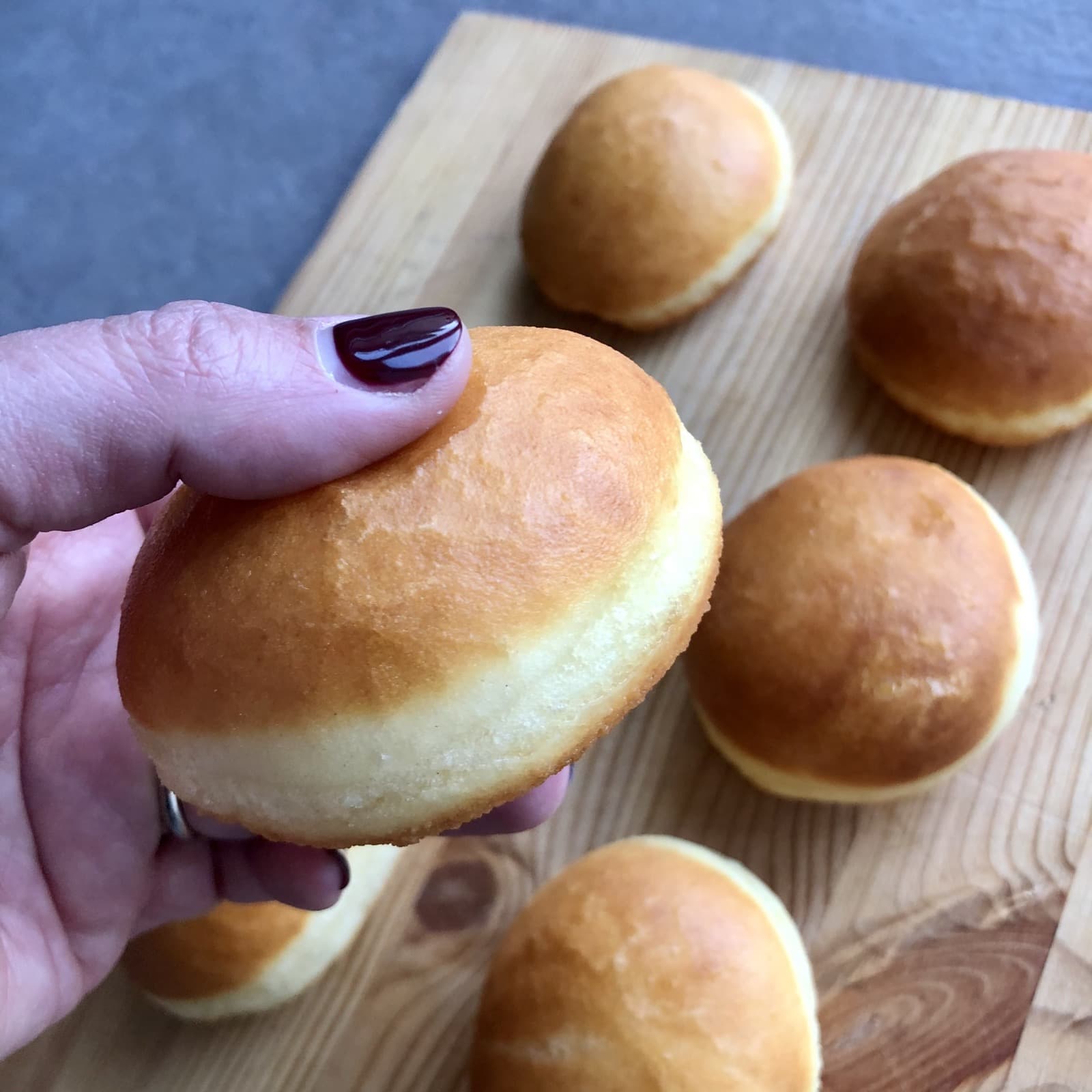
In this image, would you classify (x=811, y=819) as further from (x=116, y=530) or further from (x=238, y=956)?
(x=116, y=530)

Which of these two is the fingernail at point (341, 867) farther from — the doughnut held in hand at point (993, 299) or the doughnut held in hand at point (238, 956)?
the doughnut held in hand at point (993, 299)

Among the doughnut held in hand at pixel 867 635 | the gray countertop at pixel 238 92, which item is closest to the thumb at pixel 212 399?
the doughnut held in hand at pixel 867 635

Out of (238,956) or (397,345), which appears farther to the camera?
(238,956)

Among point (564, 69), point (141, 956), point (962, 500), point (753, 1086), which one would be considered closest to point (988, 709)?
point (962, 500)

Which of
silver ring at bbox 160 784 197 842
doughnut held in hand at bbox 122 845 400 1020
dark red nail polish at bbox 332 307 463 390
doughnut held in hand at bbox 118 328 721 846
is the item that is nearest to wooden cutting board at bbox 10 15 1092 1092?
doughnut held in hand at bbox 122 845 400 1020

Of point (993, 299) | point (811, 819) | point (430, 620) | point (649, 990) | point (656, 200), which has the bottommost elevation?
point (811, 819)

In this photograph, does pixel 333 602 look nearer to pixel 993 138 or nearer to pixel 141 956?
pixel 141 956

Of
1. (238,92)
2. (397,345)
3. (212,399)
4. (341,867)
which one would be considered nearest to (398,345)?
(397,345)
